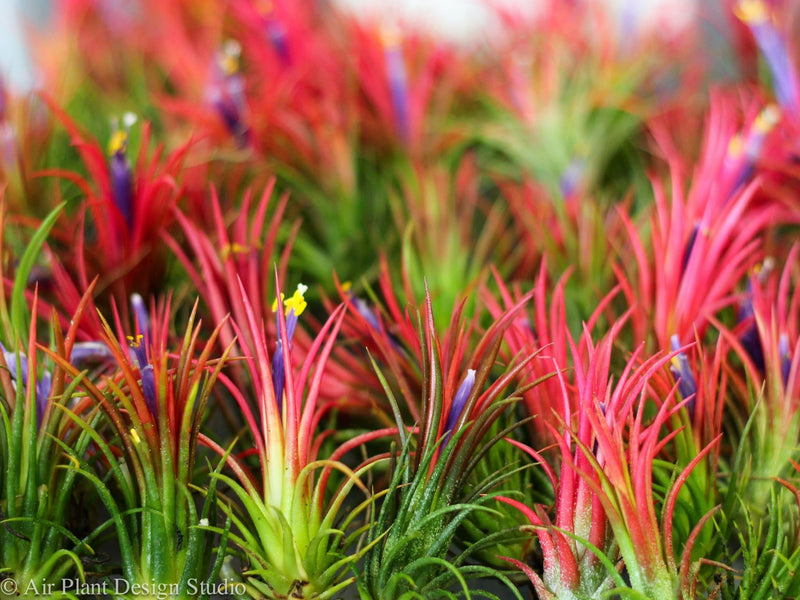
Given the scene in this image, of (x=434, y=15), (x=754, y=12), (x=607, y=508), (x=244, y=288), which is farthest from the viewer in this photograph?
(x=434, y=15)

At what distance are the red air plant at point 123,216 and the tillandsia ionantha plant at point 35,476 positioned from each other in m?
0.11

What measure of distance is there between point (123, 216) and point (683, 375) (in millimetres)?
366

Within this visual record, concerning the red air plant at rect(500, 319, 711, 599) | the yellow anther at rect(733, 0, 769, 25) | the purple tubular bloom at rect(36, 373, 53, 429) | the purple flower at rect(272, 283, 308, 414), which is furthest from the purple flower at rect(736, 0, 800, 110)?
the purple tubular bloom at rect(36, 373, 53, 429)

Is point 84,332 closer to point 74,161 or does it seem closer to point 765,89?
point 74,161

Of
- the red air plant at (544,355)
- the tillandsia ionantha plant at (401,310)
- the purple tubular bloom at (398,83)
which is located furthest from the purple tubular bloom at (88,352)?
the purple tubular bloom at (398,83)

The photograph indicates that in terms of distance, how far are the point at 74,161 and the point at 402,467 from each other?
44 centimetres

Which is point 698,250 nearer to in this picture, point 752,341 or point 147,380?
point 752,341

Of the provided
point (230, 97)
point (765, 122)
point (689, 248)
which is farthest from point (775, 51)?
point (230, 97)

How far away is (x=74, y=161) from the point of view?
0.62 m

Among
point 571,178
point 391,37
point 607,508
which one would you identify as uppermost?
point 391,37

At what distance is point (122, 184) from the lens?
481mm

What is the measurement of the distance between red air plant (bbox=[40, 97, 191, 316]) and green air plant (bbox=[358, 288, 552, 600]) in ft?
0.75

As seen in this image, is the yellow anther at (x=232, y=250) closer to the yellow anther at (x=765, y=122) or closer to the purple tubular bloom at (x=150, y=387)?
the purple tubular bloom at (x=150, y=387)

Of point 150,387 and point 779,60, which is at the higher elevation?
point 779,60
